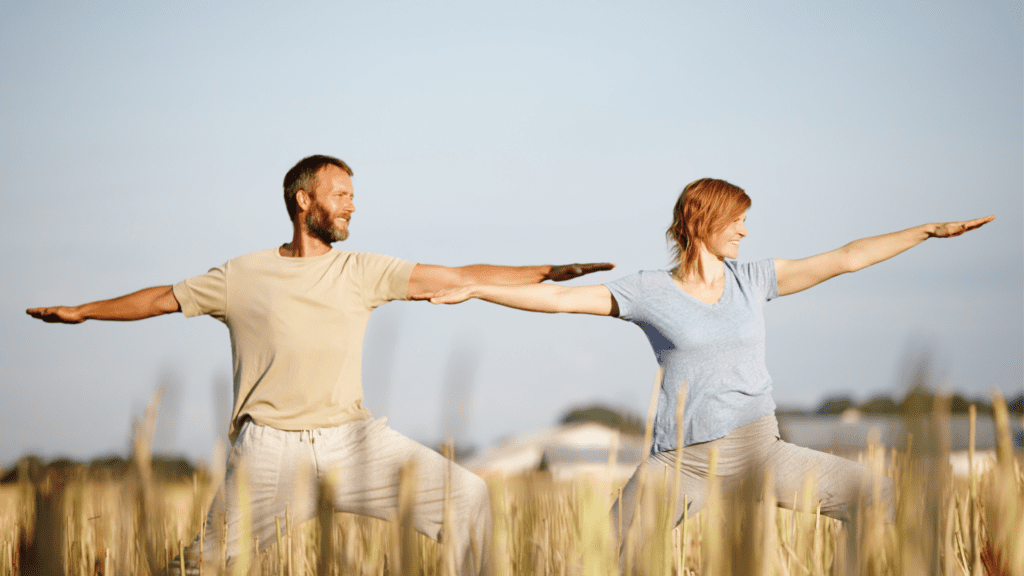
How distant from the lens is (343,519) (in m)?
3.84

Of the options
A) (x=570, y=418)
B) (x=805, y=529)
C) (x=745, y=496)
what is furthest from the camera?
(x=805, y=529)

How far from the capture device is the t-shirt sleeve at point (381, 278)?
359cm

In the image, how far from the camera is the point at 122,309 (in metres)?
3.79

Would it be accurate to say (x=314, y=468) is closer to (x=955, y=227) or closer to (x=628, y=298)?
(x=628, y=298)

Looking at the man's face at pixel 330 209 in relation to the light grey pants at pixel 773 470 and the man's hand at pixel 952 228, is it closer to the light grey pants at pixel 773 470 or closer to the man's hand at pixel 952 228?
the light grey pants at pixel 773 470

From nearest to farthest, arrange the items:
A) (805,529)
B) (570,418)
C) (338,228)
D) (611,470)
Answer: (570,418) → (611,470) → (805,529) → (338,228)

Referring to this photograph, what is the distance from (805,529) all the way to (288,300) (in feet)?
7.17

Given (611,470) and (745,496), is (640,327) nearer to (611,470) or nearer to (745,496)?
(611,470)

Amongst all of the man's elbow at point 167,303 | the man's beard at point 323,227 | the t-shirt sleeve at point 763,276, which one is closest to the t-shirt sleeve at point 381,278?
the man's beard at point 323,227

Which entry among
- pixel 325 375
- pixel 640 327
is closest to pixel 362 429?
pixel 325 375

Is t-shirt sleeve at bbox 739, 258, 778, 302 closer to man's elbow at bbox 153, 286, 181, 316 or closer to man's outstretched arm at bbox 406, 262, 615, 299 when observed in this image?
man's outstretched arm at bbox 406, 262, 615, 299

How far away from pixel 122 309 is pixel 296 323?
93 centimetres

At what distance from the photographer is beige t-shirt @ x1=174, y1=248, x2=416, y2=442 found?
337cm

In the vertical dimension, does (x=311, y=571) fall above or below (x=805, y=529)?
below
